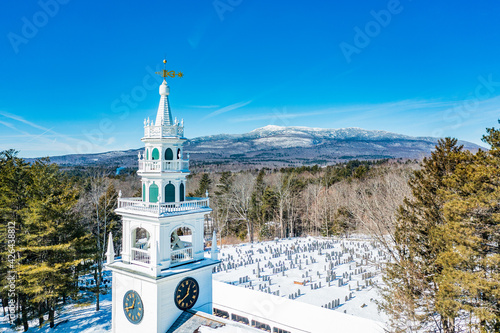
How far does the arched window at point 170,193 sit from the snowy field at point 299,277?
1284 centimetres

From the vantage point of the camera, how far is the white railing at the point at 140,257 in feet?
41.0

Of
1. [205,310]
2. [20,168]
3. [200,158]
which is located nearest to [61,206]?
[20,168]

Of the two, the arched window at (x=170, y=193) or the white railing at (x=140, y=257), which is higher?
the arched window at (x=170, y=193)

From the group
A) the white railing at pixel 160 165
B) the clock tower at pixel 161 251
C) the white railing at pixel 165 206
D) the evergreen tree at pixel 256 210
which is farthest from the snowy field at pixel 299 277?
the evergreen tree at pixel 256 210

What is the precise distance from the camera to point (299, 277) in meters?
26.2

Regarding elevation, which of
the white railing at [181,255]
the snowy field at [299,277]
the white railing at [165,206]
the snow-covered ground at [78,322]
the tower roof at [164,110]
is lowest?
the snow-covered ground at [78,322]

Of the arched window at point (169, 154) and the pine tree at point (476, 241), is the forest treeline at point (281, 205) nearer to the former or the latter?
the pine tree at point (476, 241)

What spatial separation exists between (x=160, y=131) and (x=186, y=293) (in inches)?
268

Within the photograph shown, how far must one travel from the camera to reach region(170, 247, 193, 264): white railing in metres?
12.6

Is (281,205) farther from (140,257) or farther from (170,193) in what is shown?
(170,193)

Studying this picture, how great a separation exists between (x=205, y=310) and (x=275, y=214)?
40.2m

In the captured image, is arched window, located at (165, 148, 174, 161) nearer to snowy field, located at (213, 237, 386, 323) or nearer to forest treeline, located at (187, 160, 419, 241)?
snowy field, located at (213, 237, 386, 323)

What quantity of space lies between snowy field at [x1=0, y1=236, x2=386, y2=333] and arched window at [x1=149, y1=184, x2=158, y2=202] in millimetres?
13379

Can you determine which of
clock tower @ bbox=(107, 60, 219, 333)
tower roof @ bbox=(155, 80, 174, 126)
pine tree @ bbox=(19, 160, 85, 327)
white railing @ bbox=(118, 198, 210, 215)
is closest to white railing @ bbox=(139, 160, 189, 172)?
clock tower @ bbox=(107, 60, 219, 333)
